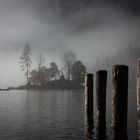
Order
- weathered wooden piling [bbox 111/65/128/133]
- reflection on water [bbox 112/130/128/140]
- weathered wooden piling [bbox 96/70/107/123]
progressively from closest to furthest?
1. weathered wooden piling [bbox 111/65/128/133]
2. reflection on water [bbox 112/130/128/140]
3. weathered wooden piling [bbox 96/70/107/123]

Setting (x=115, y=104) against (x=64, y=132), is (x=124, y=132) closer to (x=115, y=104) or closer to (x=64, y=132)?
(x=115, y=104)

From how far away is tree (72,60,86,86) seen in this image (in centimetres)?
12106

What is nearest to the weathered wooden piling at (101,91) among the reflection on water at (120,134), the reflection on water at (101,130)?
the reflection on water at (101,130)

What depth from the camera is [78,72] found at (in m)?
122

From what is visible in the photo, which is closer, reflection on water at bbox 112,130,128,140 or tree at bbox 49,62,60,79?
reflection on water at bbox 112,130,128,140

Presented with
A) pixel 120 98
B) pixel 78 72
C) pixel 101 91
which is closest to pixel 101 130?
pixel 101 91

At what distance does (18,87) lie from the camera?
138 meters

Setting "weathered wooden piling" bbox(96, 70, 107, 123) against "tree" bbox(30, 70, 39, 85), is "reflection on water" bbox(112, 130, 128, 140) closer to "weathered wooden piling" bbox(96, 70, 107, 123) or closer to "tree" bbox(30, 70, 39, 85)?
"weathered wooden piling" bbox(96, 70, 107, 123)

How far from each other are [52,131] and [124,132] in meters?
6.67

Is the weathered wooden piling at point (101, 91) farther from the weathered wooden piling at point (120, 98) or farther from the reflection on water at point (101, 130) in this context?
the weathered wooden piling at point (120, 98)

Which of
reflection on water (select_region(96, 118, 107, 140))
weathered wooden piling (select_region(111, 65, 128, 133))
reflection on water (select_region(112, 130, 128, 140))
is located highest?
weathered wooden piling (select_region(111, 65, 128, 133))

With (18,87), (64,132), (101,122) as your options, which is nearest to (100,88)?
(101,122)

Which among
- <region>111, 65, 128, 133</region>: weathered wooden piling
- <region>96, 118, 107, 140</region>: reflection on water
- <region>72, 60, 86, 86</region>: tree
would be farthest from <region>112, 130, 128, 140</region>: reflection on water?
<region>72, 60, 86, 86</region>: tree

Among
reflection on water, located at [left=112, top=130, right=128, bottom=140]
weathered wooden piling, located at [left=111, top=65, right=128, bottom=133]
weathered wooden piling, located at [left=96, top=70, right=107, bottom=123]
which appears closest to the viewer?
weathered wooden piling, located at [left=111, top=65, right=128, bottom=133]
